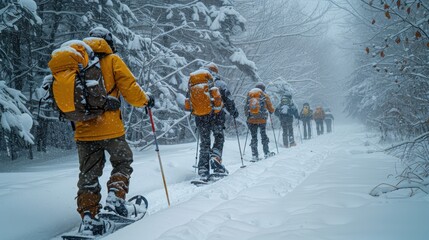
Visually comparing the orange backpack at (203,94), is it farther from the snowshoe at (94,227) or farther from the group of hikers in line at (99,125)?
the snowshoe at (94,227)

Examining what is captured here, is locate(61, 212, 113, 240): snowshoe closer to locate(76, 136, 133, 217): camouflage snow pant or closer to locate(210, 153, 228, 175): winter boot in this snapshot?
locate(76, 136, 133, 217): camouflage snow pant

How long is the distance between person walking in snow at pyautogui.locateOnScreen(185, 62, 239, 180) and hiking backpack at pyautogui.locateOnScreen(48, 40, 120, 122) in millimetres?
2629

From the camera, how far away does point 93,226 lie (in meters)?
2.87

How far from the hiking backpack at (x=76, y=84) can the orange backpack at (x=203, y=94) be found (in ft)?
8.55

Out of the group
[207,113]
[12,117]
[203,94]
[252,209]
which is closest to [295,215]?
[252,209]

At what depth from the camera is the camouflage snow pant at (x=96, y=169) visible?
3047 mm

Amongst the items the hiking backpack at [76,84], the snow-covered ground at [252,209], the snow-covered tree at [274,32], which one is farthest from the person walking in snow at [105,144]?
the snow-covered tree at [274,32]

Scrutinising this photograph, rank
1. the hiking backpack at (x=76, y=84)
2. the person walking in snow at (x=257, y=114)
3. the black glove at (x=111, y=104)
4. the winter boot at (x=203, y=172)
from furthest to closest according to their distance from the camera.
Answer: the person walking in snow at (x=257, y=114), the winter boot at (x=203, y=172), the black glove at (x=111, y=104), the hiking backpack at (x=76, y=84)

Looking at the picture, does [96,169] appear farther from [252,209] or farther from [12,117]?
[12,117]

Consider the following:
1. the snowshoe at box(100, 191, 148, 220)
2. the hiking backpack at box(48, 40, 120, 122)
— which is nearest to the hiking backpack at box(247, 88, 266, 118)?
the snowshoe at box(100, 191, 148, 220)

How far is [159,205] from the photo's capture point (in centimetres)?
405

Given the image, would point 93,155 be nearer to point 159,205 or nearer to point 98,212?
point 98,212

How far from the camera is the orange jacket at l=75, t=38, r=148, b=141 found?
3053mm

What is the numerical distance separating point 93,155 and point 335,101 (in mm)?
64258
